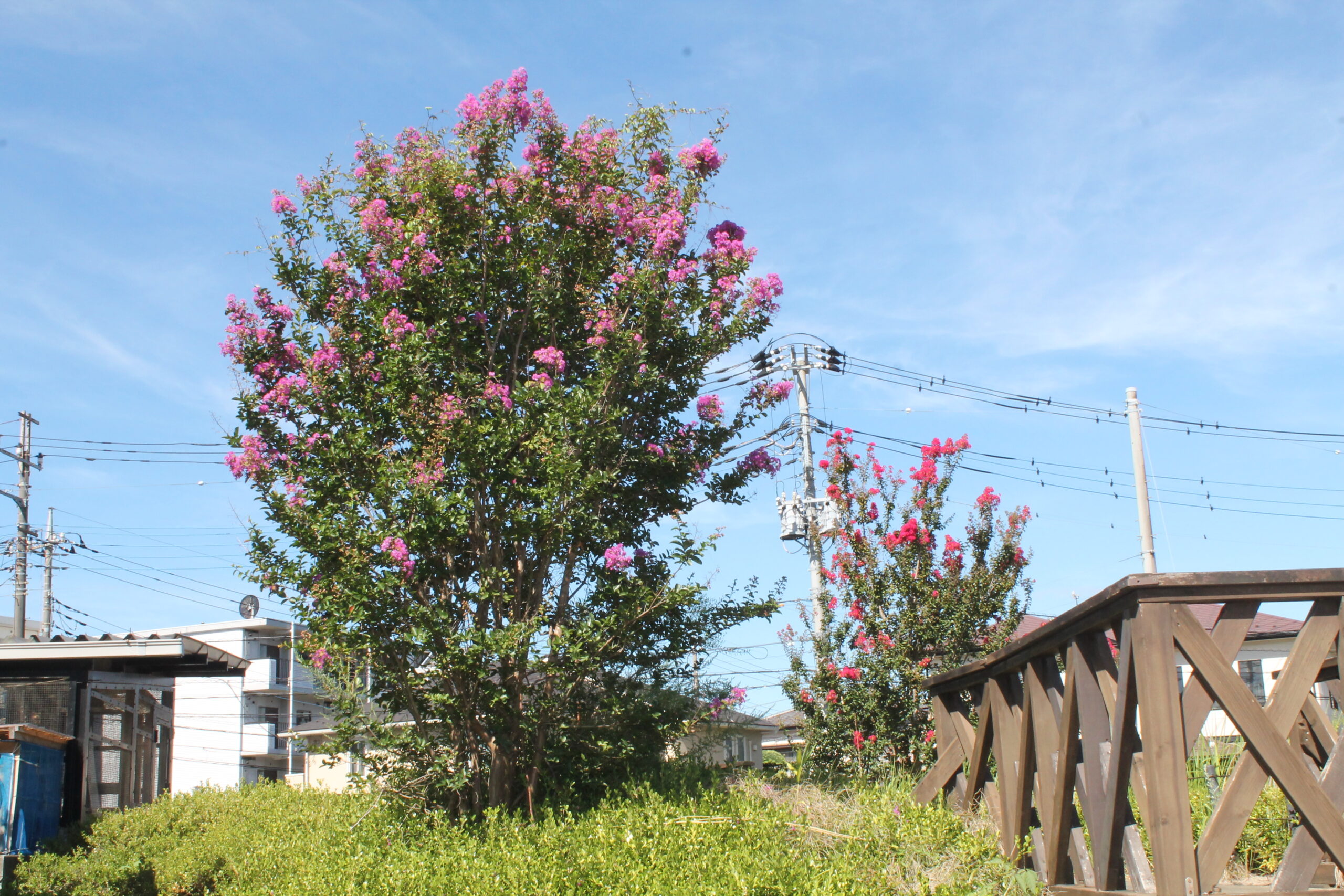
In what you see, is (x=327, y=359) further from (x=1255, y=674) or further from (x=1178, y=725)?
(x=1255, y=674)

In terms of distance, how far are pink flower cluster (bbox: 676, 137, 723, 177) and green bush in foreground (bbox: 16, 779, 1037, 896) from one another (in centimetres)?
564

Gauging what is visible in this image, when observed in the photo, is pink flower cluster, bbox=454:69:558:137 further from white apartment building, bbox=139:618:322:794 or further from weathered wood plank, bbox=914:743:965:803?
white apartment building, bbox=139:618:322:794

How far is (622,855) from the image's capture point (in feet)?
21.8

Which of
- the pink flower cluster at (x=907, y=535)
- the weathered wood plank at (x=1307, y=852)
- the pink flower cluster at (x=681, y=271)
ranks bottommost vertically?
the weathered wood plank at (x=1307, y=852)

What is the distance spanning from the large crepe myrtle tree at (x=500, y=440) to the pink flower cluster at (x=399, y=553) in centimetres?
2

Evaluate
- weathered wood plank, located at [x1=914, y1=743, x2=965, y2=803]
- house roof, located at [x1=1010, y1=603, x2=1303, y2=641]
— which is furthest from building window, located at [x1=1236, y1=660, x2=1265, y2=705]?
weathered wood plank, located at [x1=914, y1=743, x2=965, y2=803]

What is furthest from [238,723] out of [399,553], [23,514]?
[399,553]

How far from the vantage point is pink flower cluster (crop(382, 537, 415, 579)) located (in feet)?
26.3

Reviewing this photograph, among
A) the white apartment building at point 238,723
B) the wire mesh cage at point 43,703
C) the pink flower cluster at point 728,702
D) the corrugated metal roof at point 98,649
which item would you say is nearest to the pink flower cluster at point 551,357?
the pink flower cluster at point 728,702

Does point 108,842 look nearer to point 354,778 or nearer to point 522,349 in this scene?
point 354,778

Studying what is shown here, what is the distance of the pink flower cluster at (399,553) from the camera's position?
801 centimetres

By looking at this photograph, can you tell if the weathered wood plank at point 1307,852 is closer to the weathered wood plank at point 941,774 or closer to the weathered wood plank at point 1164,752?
the weathered wood plank at point 1164,752

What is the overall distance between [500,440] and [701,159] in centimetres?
350

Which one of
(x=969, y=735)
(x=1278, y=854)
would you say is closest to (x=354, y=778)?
(x=969, y=735)
